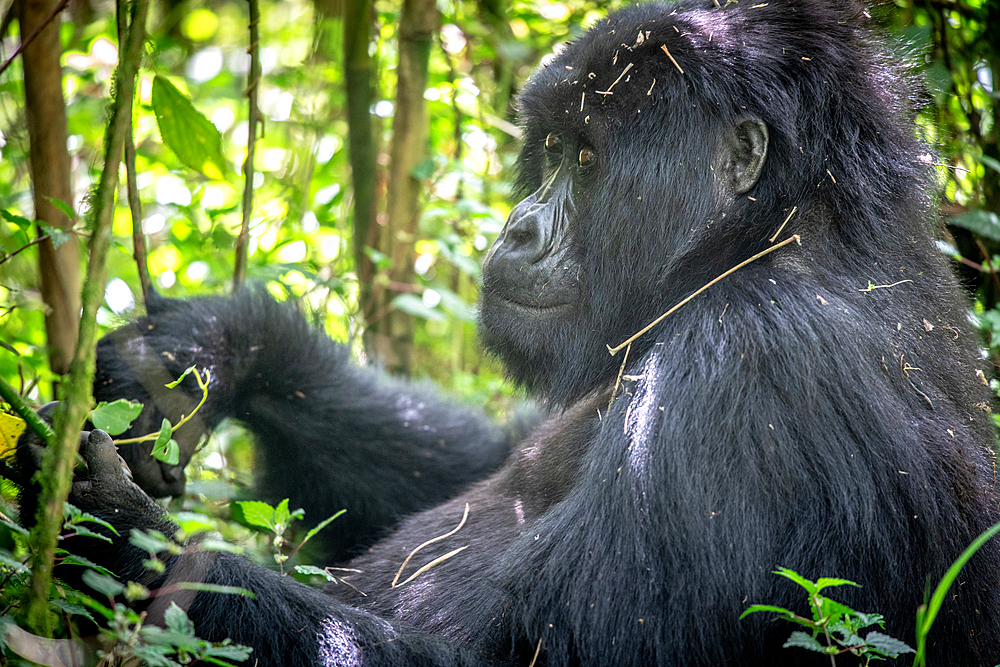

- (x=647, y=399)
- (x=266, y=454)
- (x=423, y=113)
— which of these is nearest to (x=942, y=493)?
(x=647, y=399)

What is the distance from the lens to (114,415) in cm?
211

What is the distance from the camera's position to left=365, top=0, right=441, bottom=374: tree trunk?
15.3 ft

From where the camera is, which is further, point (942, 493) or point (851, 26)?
point (851, 26)

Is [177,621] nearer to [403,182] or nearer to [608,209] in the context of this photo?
[608,209]

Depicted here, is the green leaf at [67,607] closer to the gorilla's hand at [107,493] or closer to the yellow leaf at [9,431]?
the gorilla's hand at [107,493]

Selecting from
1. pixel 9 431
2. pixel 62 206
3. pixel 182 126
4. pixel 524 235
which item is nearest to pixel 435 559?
pixel 524 235

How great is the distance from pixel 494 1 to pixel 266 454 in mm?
3359

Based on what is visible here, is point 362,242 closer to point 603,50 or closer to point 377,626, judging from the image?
point 603,50

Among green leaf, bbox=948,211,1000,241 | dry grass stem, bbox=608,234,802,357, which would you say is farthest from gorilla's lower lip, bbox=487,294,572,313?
green leaf, bbox=948,211,1000,241

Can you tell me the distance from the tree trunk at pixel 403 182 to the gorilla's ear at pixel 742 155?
2242 mm

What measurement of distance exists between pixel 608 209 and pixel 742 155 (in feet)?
1.53

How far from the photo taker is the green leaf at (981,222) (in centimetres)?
368

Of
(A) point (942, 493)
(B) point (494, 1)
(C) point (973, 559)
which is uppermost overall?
(B) point (494, 1)

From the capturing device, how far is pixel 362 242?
4953 millimetres
